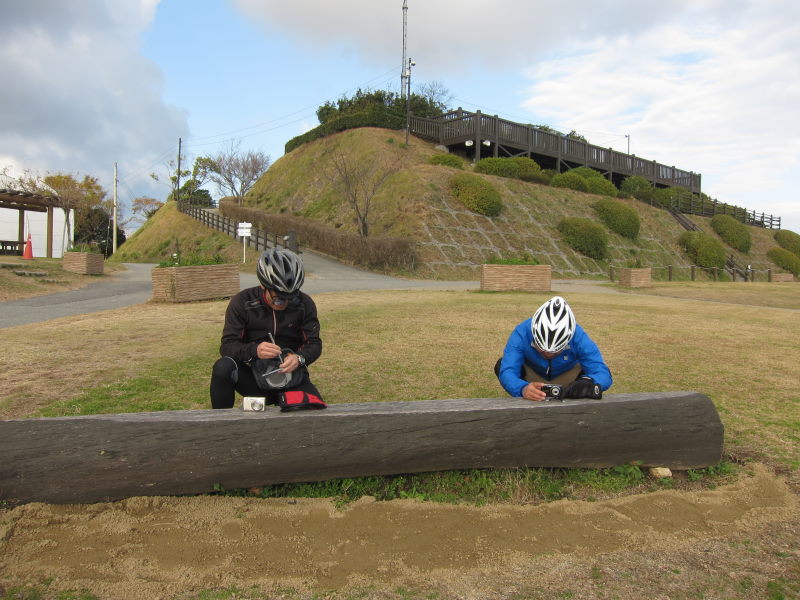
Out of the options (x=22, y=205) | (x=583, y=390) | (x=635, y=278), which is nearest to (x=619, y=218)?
(x=635, y=278)

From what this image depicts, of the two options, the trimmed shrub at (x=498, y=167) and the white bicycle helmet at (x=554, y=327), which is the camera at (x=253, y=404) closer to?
the white bicycle helmet at (x=554, y=327)

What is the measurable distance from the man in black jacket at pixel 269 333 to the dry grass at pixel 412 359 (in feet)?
4.90

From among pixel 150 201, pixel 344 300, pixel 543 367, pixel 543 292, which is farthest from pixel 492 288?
pixel 150 201

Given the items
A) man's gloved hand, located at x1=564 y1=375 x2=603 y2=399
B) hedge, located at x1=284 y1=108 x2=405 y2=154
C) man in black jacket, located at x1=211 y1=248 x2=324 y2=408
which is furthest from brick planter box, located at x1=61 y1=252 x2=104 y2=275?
hedge, located at x1=284 y1=108 x2=405 y2=154

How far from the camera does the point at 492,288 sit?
57.3 feet

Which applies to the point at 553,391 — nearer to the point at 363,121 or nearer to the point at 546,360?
the point at 546,360

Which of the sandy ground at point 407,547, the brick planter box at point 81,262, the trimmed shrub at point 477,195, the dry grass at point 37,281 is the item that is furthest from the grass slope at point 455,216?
the sandy ground at point 407,547

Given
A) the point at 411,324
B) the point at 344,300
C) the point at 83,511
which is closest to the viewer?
the point at 83,511

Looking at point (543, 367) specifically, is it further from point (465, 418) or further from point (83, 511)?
point (83, 511)

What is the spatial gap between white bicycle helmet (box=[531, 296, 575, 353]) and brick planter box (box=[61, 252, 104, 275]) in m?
20.8

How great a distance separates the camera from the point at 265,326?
3.64 meters

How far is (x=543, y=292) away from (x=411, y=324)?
29.8 ft

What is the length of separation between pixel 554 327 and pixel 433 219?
24956mm

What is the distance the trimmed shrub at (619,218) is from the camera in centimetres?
3422
